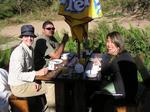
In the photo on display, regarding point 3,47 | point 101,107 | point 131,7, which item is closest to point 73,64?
point 101,107

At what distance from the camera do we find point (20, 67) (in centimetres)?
526

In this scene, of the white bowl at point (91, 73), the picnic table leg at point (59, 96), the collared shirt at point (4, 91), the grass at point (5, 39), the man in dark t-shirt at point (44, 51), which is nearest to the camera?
the collared shirt at point (4, 91)

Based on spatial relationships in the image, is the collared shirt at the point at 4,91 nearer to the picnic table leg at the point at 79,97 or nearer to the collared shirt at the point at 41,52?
the collared shirt at the point at 41,52

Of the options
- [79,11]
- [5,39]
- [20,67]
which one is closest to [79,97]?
[20,67]

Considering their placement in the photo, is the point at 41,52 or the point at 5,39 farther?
the point at 5,39

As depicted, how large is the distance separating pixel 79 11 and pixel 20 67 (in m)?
0.99

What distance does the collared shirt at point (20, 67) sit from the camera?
17.3ft

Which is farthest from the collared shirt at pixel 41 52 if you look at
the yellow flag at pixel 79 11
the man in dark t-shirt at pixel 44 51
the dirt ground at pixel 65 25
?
the dirt ground at pixel 65 25

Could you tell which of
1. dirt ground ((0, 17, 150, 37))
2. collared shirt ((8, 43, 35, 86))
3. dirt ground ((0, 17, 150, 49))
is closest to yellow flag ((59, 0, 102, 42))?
collared shirt ((8, 43, 35, 86))

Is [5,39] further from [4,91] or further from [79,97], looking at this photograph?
[79,97]

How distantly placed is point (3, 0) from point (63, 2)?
944 cm

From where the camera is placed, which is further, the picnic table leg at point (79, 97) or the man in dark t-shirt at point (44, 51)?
the man in dark t-shirt at point (44, 51)

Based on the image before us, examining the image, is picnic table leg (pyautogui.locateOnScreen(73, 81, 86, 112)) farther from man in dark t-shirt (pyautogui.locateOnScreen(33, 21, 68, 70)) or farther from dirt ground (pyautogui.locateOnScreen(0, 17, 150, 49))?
dirt ground (pyautogui.locateOnScreen(0, 17, 150, 49))

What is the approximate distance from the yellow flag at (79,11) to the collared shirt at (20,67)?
677mm
